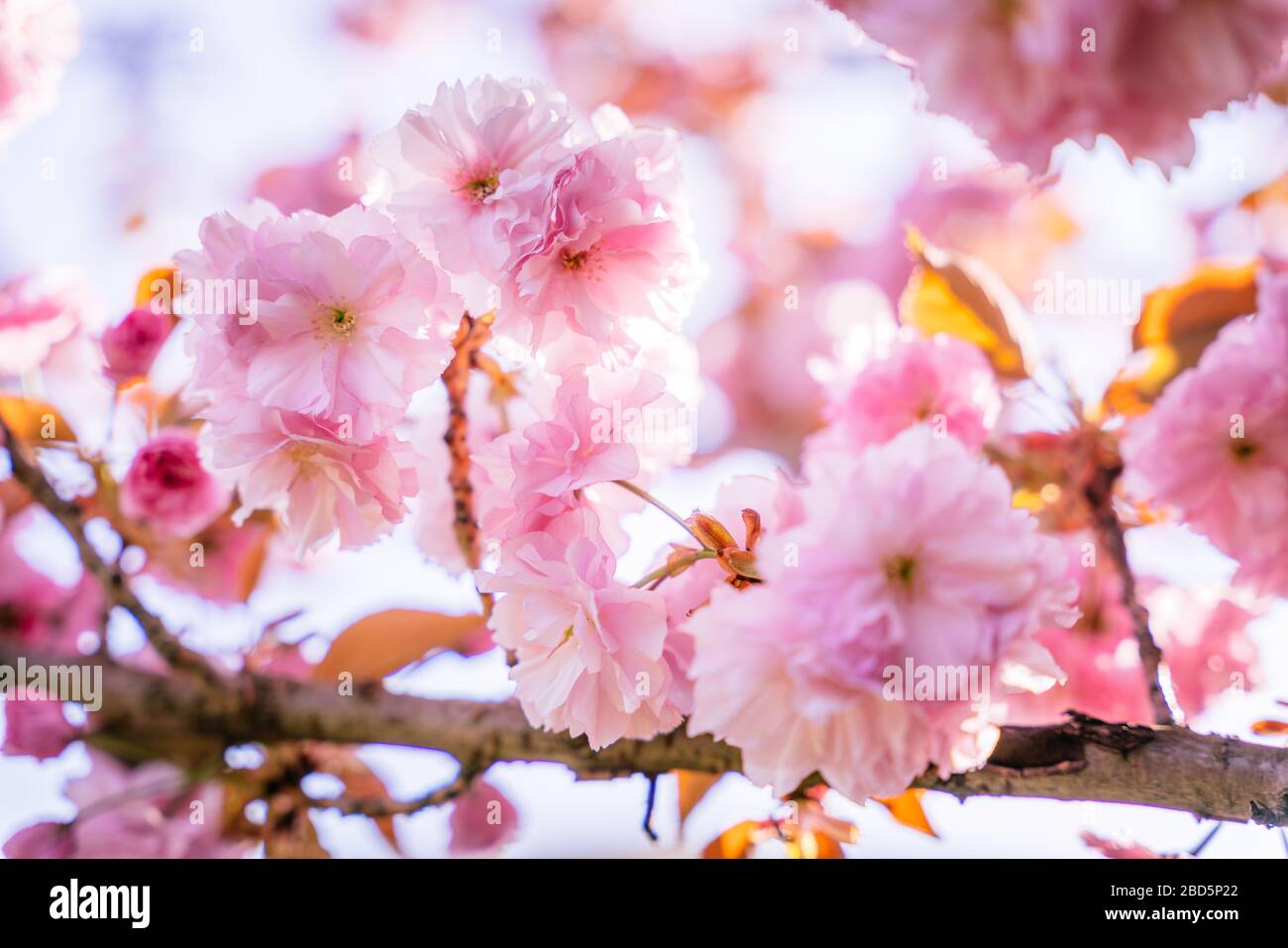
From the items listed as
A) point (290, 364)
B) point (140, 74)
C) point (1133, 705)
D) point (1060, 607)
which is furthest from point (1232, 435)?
point (140, 74)

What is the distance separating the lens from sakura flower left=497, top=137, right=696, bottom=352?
607mm

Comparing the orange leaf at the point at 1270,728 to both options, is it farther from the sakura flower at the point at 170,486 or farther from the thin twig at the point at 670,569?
the sakura flower at the point at 170,486

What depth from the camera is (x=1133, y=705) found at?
988mm

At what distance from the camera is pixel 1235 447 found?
0.87 m

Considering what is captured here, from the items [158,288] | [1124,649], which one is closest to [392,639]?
[158,288]

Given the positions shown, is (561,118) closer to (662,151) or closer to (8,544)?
(662,151)

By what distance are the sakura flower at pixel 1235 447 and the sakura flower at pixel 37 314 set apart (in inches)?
49.8

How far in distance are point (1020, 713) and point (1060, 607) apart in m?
0.45

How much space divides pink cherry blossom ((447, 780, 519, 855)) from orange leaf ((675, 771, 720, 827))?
397 mm

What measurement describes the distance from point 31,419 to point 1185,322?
1.37 m

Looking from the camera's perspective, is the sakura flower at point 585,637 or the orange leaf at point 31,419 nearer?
the sakura flower at point 585,637

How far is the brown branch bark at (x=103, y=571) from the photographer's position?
38.2 inches

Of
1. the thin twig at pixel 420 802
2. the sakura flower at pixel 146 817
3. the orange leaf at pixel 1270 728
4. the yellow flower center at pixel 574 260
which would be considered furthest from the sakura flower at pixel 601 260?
the sakura flower at pixel 146 817

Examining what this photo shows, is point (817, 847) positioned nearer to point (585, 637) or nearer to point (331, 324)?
point (585, 637)
